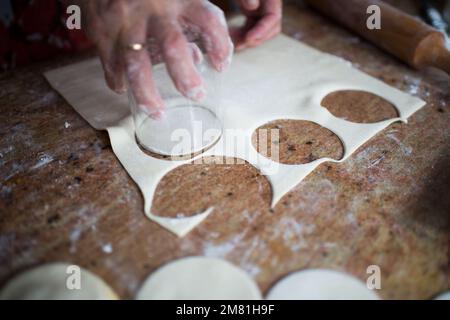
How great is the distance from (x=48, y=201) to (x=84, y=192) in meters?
0.07

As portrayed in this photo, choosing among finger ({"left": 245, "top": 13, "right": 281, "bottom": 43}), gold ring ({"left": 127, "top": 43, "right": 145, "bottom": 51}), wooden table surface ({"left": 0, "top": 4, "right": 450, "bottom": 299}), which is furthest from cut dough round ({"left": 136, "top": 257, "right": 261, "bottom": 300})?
finger ({"left": 245, "top": 13, "right": 281, "bottom": 43})

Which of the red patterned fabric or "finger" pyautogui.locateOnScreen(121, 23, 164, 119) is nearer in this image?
"finger" pyautogui.locateOnScreen(121, 23, 164, 119)

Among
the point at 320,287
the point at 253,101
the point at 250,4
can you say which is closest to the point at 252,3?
the point at 250,4

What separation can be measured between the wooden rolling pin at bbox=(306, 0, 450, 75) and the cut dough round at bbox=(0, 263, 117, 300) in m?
1.02

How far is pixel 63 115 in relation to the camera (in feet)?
3.17

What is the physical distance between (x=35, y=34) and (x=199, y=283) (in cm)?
94

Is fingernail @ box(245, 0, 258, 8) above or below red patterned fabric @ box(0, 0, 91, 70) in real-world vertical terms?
above

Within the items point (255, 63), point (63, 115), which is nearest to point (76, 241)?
point (63, 115)

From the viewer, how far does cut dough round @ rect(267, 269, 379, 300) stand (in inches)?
24.5

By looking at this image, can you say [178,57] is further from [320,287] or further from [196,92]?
[320,287]

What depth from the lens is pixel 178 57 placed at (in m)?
0.70

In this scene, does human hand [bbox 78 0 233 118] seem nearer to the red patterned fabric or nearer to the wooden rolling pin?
the red patterned fabric
